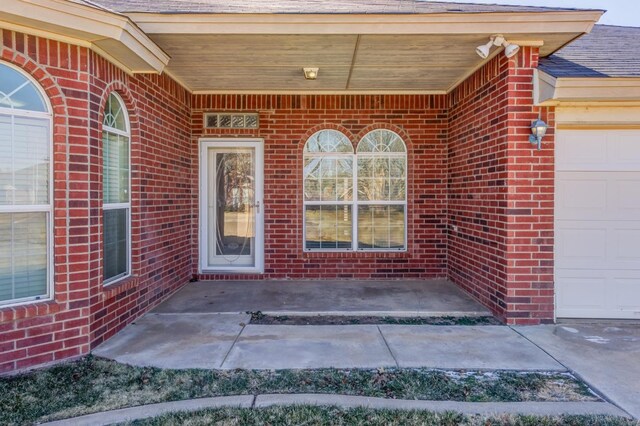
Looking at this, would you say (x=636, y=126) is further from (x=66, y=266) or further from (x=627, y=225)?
(x=66, y=266)

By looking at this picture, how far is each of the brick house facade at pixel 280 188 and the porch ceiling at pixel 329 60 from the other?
10.2 inches

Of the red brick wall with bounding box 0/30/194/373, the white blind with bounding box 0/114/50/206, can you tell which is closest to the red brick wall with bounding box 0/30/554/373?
the red brick wall with bounding box 0/30/194/373

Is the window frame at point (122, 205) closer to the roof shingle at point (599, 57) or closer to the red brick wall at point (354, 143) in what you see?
the red brick wall at point (354, 143)

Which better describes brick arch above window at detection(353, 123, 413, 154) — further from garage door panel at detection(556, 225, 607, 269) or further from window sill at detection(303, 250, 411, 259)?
garage door panel at detection(556, 225, 607, 269)

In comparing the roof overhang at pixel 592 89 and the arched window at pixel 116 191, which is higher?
the roof overhang at pixel 592 89

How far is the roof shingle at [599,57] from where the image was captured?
14.6 ft

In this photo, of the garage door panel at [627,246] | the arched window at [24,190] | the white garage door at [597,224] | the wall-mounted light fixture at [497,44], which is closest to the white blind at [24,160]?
the arched window at [24,190]

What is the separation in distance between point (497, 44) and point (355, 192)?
10.2ft

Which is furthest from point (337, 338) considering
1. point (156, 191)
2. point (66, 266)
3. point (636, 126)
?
point (636, 126)

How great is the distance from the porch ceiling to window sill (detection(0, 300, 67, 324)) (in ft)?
9.53

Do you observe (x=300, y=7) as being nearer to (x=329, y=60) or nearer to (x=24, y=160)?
(x=329, y=60)

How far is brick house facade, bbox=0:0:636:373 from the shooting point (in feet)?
11.9

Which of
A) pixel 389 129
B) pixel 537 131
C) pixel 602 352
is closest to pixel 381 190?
pixel 389 129

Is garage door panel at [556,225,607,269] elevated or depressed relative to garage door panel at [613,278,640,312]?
elevated
